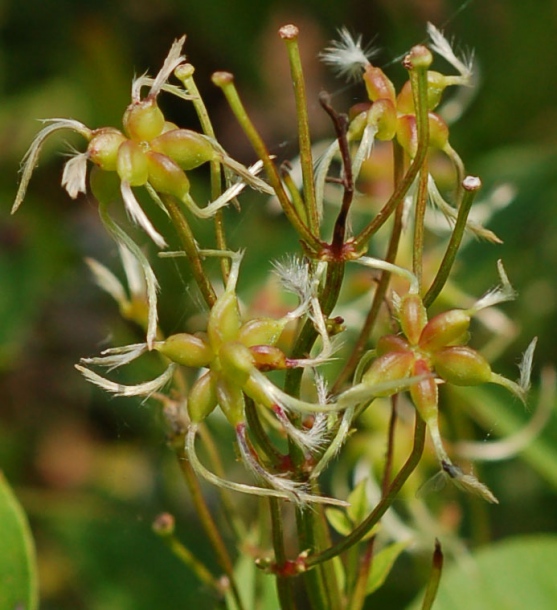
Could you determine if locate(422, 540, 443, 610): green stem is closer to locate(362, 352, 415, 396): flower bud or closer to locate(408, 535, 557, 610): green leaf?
locate(362, 352, 415, 396): flower bud

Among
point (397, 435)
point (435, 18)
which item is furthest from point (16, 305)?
point (435, 18)

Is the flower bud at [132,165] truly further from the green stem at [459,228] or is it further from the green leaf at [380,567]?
the green leaf at [380,567]

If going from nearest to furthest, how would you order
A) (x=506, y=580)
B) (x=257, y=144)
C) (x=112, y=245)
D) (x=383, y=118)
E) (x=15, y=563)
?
(x=257, y=144), (x=383, y=118), (x=15, y=563), (x=506, y=580), (x=112, y=245)

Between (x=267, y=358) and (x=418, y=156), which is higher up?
(x=418, y=156)

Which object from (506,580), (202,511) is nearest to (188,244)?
(202,511)

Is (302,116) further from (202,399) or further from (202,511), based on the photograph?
(202,511)

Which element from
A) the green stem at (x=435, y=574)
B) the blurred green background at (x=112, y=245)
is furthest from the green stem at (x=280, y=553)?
the blurred green background at (x=112, y=245)

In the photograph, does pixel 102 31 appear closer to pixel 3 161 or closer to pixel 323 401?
pixel 3 161
